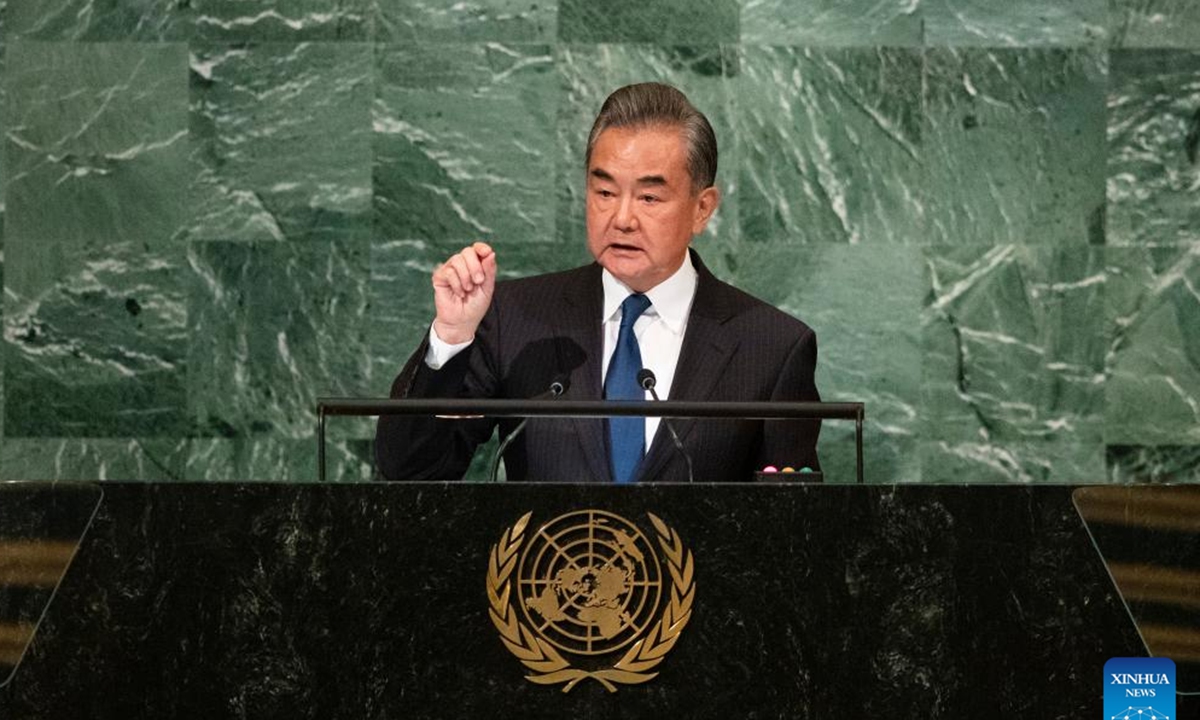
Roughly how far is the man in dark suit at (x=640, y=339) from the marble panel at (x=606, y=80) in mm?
1532

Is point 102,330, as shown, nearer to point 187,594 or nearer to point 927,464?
point 927,464

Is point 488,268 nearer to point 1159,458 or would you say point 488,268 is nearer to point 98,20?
point 98,20

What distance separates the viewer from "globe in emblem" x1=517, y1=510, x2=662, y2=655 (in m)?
2.50

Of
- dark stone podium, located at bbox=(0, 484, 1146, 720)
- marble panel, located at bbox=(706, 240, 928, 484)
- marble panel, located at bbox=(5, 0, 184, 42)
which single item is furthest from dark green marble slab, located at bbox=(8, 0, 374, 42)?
dark stone podium, located at bbox=(0, 484, 1146, 720)

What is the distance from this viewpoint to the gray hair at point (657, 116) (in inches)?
143

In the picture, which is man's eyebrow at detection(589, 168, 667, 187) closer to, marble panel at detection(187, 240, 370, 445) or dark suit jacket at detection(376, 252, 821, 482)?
dark suit jacket at detection(376, 252, 821, 482)

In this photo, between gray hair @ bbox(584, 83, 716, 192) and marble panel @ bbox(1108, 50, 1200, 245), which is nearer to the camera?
gray hair @ bbox(584, 83, 716, 192)

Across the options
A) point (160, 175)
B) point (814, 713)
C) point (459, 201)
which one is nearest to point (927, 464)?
point (459, 201)

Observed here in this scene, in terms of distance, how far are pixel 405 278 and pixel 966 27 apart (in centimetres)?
184

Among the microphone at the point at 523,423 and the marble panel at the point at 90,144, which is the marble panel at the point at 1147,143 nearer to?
the microphone at the point at 523,423

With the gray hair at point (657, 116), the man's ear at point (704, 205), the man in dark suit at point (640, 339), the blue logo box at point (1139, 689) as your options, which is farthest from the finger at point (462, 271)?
the blue logo box at point (1139, 689)

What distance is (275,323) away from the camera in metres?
5.27

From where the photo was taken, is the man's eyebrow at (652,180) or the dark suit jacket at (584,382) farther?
the man's eyebrow at (652,180)

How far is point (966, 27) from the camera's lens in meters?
5.28
